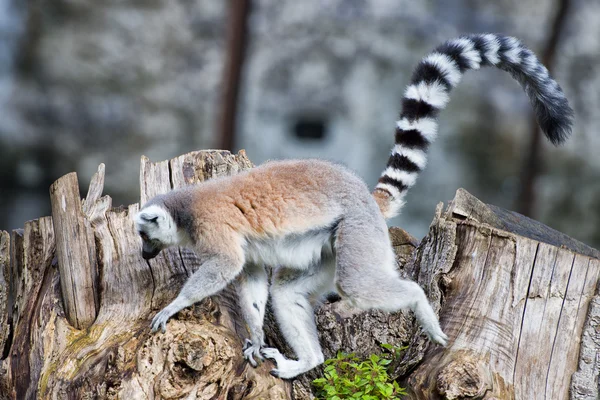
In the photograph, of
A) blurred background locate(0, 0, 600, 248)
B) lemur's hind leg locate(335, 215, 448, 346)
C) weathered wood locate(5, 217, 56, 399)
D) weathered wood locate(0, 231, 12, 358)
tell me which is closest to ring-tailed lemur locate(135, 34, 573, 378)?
lemur's hind leg locate(335, 215, 448, 346)

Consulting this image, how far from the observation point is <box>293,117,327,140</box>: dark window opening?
6.91 m

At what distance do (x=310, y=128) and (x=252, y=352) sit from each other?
12.3 feet

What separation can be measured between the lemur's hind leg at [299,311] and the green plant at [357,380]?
154 mm

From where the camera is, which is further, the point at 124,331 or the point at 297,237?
the point at 297,237

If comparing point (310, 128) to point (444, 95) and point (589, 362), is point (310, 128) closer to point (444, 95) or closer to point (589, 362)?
point (444, 95)

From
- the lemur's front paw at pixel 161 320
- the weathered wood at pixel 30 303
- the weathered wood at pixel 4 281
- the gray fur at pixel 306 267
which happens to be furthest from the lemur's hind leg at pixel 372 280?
the weathered wood at pixel 4 281

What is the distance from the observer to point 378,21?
684cm

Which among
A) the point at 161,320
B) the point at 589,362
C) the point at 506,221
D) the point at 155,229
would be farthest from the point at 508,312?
the point at 155,229

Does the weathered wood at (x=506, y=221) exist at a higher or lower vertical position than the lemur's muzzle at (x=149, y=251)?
higher

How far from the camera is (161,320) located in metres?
3.49

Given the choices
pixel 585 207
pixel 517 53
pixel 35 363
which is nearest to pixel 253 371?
pixel 35 363

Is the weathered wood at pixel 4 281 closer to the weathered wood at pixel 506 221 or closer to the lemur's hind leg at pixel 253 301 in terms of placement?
the lemur's hind leg at pixel 253 301

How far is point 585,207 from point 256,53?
4.50 metres

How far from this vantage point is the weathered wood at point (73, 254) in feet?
12.5
